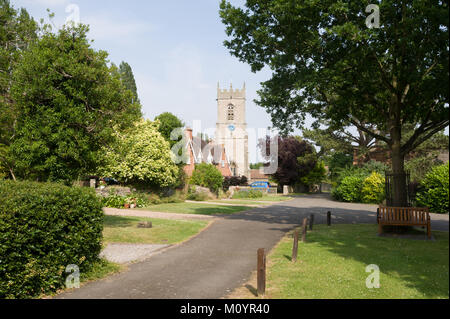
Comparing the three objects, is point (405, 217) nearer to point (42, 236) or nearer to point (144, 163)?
point (42, 236)

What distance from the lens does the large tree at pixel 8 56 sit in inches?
481

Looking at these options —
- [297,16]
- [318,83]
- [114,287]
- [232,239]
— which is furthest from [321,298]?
[297,16]

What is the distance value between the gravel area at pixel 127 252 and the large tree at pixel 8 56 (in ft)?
16.6

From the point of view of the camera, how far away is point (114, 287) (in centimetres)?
732

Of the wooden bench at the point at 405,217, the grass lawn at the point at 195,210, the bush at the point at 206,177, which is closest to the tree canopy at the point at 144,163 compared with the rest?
the grass lawn at the point at 195,210

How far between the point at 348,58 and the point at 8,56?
536 inches

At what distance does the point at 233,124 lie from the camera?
81188 millimetres

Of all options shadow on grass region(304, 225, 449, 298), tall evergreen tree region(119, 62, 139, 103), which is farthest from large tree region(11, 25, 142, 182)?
tall evergreen tree region(119, 62, 139, 103)

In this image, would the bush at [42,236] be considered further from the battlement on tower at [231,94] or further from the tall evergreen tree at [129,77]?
the battlement on tower at [231,94]

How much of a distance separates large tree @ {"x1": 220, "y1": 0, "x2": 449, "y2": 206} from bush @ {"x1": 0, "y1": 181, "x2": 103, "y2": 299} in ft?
31.6

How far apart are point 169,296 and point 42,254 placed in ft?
9.07

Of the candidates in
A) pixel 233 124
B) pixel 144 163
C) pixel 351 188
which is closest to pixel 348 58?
pixel 144 163

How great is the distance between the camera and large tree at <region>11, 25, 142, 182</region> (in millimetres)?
11492

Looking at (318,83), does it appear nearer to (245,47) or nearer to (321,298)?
(245,47)
